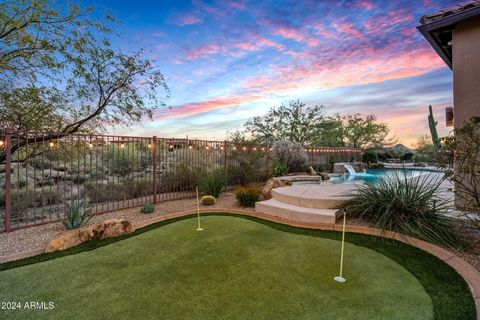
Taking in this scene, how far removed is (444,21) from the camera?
15.6ft

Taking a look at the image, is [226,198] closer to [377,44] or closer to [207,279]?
[207,279]

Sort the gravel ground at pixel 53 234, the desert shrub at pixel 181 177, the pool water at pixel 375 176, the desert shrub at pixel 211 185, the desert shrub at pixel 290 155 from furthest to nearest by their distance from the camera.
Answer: the desert shrub at pixel 290 155, the desert shrub at pixel 181 177, the desert shrub at pixel 211 185, the pool water at pixel 375 176, the gravel ground at pixel 53 234

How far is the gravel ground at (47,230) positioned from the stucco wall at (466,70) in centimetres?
561

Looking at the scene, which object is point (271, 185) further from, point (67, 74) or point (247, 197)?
point (67, 74)

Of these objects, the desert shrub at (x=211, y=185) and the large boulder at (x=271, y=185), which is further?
the desert shrub at (x=211, y=185)

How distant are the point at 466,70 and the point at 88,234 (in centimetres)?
872

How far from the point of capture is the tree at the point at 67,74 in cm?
462

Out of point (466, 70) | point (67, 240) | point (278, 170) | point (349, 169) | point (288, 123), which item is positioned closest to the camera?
point (67, 240)

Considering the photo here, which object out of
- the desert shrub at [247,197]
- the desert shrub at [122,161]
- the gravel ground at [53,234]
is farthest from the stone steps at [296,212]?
the desert shrub at [122,161]

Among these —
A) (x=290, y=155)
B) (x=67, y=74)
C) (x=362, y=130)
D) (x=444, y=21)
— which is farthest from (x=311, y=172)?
(x=362, y=130)

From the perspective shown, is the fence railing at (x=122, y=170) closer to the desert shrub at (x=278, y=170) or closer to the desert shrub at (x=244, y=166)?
the desert shrub at (x=244, y=166)

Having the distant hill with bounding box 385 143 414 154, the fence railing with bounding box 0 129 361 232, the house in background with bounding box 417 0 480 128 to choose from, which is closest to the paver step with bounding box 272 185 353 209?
the house in background with bounding box 417 0 480 128

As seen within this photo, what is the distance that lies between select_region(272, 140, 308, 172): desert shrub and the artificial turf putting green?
6977mm

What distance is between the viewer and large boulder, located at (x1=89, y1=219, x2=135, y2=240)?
3748 millimetres
